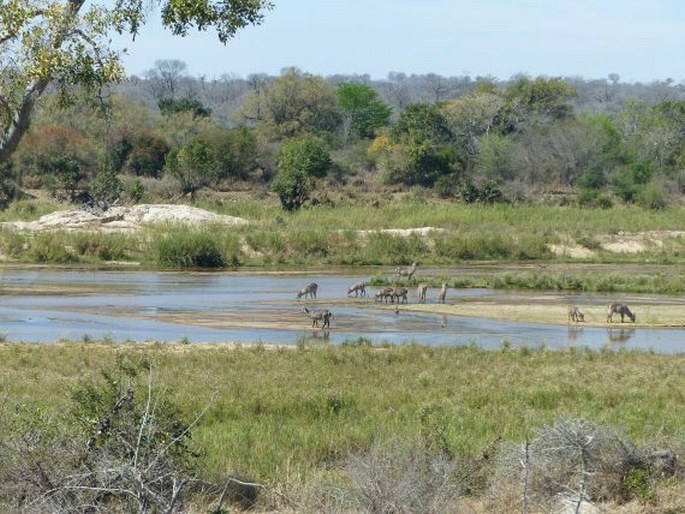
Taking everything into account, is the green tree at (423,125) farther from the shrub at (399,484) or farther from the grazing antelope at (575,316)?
the shrub at (399,484)

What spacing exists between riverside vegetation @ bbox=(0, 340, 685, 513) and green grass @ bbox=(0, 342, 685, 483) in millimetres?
41

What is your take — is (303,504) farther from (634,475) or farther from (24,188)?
(24,188)

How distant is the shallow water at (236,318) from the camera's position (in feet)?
102

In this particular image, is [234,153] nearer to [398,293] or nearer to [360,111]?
[360,111]

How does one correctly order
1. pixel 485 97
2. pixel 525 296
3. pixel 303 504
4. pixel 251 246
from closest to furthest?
pixel 303 504 → pixel 525 296 → pixel 251 246 → pixel 485 97

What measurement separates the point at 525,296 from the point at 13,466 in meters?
34.5

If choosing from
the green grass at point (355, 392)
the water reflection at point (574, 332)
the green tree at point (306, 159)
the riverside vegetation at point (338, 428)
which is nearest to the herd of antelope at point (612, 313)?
the water reflection at point (574, 332)

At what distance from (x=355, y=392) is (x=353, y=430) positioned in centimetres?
387

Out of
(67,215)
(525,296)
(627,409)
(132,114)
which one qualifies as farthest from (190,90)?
(627,409)

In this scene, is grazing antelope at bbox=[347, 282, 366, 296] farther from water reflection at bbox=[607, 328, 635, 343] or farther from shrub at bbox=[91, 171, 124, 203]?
shrub at bbox=[91, 171, 124, 203]

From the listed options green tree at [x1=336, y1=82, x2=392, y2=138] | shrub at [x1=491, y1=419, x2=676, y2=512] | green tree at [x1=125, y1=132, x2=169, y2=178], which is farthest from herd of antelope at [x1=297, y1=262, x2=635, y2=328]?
green tree at [x1=336, y1=82, x2=392, y2=138]

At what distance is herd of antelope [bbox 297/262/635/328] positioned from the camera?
110 feet

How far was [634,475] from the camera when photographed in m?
12.8

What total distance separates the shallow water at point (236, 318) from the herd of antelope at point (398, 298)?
39cm
